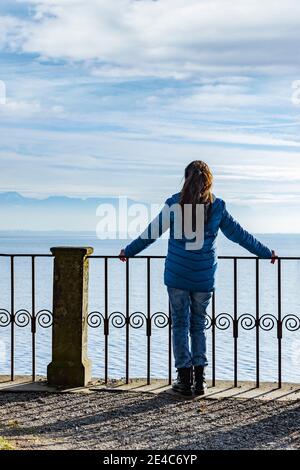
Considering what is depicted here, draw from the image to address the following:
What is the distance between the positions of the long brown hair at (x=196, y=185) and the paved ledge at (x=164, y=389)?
1.64 metres

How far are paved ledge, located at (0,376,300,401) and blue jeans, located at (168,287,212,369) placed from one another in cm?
37

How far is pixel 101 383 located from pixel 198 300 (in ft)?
4.56

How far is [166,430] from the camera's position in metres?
5.86

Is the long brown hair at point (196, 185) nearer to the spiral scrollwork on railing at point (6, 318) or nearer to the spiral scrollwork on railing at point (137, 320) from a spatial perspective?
the spiral scrollwork on railing at point (137, 320)

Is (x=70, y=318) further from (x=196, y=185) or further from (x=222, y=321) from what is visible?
(x=196, y=185)

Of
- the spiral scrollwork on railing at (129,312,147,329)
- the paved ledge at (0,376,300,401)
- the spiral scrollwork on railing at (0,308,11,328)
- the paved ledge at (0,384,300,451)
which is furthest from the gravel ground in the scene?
the spiral scrollwork on railing at (0,308,11,328)

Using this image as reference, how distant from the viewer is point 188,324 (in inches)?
268

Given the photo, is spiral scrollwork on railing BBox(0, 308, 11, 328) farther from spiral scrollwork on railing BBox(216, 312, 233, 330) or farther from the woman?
spiral scrollwork on railing BBox(216, 312, 233, 330)

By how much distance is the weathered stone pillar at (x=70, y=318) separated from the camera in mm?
7230

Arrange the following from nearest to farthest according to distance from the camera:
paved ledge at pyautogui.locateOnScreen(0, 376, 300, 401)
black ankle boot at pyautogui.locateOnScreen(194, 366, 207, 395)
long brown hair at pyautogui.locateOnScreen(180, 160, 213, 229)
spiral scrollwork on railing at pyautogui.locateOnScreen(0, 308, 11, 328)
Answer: long brown hair at pyautogui.locateOnScreen(180, 160, 213, 229), black ankle boot at pyautogui.locateOnScreen(194, 366, 207, 395), paved ledge at pyautogui.locateOnScreen(0, 376, 300, 401), spiral scrollwork on railing at pyautogui.locateOnScreen(0, 308, 11, 328)

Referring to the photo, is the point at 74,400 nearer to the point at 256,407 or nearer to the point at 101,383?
the point at 101,383

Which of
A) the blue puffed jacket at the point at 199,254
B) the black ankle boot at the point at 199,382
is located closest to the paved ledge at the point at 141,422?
the black ankle boot at the point at 199,382

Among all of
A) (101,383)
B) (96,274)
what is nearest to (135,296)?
(96,274)

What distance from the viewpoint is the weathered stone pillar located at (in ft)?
23.7
